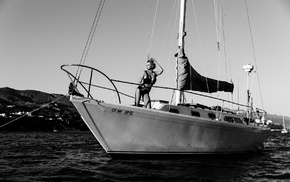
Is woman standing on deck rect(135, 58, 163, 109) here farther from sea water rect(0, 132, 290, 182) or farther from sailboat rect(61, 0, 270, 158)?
sea water rect(0, 132, 290, 182)

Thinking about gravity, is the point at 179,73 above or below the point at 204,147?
above

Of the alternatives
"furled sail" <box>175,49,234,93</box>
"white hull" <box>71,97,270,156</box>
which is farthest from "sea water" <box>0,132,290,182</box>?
"furled sail" <box>175,49,234,93</box>

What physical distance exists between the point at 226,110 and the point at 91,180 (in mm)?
8917

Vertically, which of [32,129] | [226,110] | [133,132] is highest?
[226,110]

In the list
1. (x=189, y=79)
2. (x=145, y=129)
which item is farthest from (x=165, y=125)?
(x=189, y=79)

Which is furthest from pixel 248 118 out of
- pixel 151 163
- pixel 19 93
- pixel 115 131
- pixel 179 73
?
pixel 19 93

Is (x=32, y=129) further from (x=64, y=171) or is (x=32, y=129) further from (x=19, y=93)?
(x=19, y=93)

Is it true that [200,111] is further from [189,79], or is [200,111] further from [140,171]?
[140,171]

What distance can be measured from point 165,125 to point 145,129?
82 cm

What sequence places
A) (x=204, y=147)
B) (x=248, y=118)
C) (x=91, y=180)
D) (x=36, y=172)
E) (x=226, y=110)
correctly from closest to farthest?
(x=91, y=180) < (x=36, y=172) < (x=204, y=147) < (x=226, y=110) < (x=248, y=118)

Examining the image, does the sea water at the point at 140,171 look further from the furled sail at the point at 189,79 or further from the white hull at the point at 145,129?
the furled sail at the point at 189,79

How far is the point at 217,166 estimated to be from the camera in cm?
972

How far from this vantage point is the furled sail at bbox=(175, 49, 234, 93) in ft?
37.6

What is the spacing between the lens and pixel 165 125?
9.69 meters
